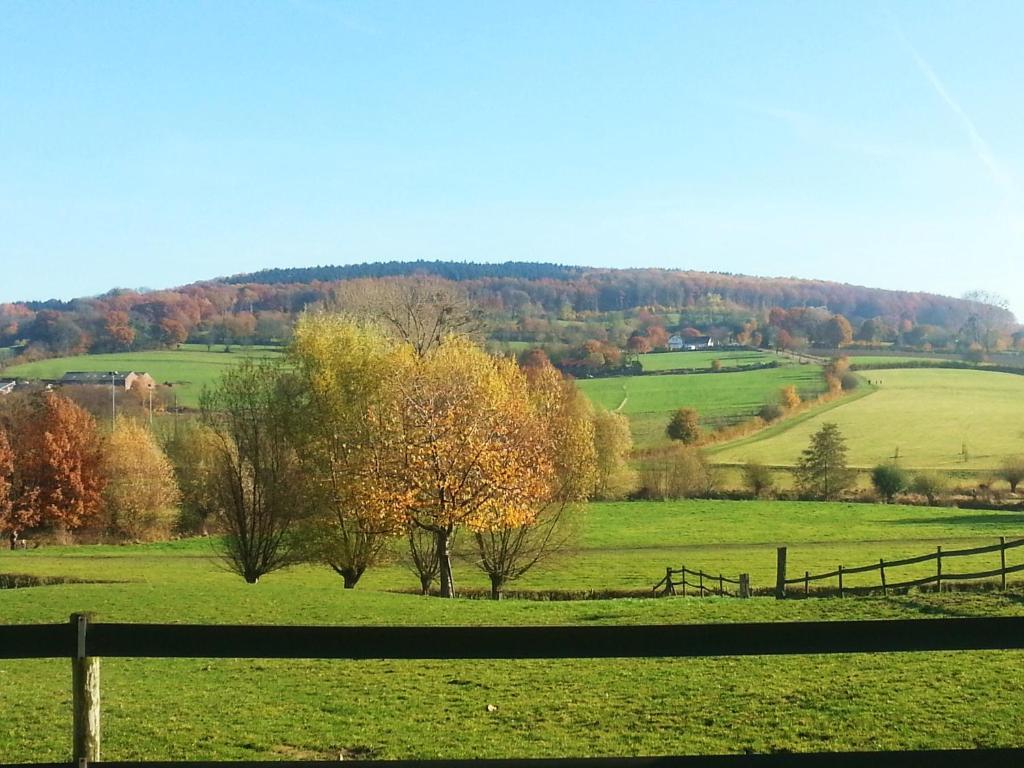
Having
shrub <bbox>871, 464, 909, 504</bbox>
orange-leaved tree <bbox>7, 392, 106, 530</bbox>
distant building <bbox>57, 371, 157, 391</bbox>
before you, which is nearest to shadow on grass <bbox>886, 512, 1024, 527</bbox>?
shrub <bbox>871, 464, 909, 504</bbox>

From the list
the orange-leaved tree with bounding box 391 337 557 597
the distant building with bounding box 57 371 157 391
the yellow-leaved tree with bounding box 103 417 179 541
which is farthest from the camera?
the distant building with bounding box 57 371 157 391

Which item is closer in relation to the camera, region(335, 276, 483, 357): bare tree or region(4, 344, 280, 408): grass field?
region(335, 276, 483, 357): bare tree

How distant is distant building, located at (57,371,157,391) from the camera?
3688 inches

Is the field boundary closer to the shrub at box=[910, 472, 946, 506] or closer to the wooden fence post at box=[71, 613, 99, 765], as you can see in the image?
the shrub at box=[910, 472, 946, 506]

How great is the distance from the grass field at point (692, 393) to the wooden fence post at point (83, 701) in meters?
78.6

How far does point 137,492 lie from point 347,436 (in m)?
33.1

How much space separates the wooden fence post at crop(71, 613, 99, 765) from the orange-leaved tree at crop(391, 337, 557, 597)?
78.2 feet

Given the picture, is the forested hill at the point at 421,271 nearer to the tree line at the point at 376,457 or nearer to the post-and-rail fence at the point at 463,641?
the tree line at the point at 376,457

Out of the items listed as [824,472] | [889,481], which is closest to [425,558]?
[824,472]

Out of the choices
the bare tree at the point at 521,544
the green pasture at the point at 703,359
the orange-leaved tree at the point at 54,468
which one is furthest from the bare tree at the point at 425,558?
the green pasture at the point at 703,359

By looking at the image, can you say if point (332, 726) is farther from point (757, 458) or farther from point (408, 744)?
point (757, 458)

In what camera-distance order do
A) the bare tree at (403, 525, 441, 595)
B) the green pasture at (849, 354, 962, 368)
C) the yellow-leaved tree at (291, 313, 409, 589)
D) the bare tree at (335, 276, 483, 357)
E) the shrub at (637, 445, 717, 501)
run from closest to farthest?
the yellow-leaved tree at (291, 313, 409, 589), the bare tree at (403, 525, 441, 595), the bare tree at (335, 276, 483, 357), the shrub at (637, 445, 717, 501), the green pasture at (849, 354, 962, 368)

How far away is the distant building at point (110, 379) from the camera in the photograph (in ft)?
307

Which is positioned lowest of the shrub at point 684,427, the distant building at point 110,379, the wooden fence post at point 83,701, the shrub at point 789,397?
the shrub at point 684,427
